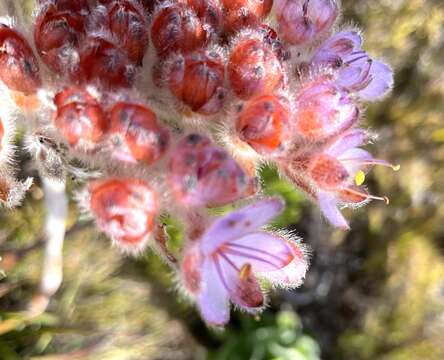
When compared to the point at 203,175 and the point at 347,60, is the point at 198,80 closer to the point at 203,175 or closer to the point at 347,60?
the point at 203,175

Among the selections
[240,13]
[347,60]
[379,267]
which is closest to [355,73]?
[347,60]

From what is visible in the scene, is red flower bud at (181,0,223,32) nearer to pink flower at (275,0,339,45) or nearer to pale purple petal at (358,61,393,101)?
pink flower at (275,0,339,45)

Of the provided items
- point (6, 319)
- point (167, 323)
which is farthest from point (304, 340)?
point (6, 319)

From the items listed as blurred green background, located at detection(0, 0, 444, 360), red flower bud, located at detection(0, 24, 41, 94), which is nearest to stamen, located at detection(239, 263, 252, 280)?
red flower bud, located at detection(0, 24, 41, 94)

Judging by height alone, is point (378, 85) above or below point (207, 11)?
below

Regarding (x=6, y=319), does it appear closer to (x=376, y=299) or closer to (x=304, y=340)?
(x=304, y=340)


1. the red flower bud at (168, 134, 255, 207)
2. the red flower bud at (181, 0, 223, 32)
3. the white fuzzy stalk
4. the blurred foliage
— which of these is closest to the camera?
the red flower bud at (168, 134, 255, 207)
